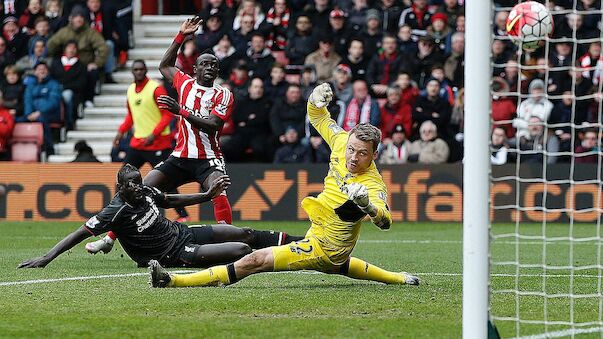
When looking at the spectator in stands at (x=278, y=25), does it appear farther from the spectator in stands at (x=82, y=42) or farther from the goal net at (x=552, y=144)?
the goal net at (x=552, y=144)

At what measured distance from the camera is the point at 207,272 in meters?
9.37

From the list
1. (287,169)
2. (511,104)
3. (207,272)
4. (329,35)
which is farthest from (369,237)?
(207,272)

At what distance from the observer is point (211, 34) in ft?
73.5

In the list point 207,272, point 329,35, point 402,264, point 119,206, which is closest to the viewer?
point 207,272

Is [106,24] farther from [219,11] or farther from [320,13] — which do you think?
[320,13]

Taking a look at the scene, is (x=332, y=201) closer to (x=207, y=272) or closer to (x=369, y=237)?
(x=207, y=272)

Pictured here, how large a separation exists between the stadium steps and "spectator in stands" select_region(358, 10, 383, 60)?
4.67m

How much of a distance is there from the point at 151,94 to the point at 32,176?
14.0 ft

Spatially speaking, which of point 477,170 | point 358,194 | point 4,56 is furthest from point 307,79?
point 477,170

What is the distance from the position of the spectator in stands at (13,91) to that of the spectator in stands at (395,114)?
675 centimetres

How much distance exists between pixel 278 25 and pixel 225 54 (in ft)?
3.80

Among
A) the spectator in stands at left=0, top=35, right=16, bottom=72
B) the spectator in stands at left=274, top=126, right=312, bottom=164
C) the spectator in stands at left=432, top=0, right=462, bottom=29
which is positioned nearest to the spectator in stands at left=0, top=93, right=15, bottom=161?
the spectator in stands at left=0, top=35, right=16, bottom=72

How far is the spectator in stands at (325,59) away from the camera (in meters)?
21.3

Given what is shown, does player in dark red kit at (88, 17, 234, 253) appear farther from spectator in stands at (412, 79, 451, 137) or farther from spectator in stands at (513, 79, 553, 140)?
spectator in stands at (412, 79, 451, 137)
